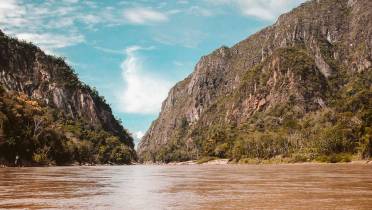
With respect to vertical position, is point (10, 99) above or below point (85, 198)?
above

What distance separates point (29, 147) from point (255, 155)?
102 m

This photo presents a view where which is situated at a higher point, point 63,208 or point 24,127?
point 24,127

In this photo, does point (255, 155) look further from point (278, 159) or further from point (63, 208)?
point (63, 208)

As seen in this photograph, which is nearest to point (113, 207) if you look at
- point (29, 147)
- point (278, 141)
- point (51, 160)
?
point (29, 147)

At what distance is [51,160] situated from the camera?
13862cm

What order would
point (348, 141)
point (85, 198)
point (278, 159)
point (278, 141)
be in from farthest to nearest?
point (278, 141)
point (278, 159)
point (348, 141)
point (85, 198)

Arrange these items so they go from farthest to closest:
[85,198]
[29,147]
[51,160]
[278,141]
→ [278,141], [51,160], [29,147], [85,198]

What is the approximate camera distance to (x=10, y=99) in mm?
128625

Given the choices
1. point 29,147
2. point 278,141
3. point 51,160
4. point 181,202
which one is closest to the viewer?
point 181,202

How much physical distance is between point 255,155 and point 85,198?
18093 cm

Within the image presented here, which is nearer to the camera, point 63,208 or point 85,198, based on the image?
point 63,208

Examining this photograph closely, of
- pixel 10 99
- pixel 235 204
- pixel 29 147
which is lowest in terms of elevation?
pixel 235 204

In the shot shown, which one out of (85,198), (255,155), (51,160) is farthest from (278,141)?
(85,198)

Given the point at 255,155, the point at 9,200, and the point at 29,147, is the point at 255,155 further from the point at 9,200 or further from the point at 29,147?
the point at 9,200
